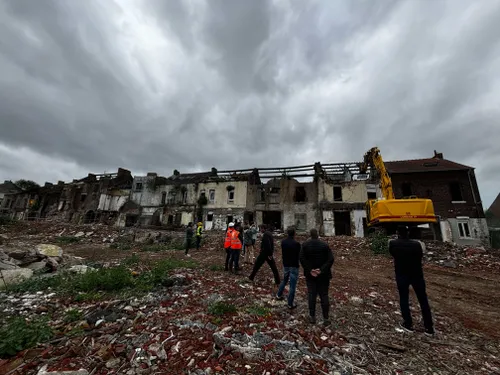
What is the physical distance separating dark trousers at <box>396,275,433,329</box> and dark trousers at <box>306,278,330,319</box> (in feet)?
4.32

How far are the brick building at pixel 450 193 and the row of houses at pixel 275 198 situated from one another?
62mm

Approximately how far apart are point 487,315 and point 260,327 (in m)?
5.58

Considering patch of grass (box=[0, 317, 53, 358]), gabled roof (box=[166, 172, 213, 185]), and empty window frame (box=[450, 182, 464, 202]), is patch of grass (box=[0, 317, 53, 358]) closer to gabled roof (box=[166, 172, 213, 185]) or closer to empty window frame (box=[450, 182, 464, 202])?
gabled roof (box=[166, 172, 213, 185])

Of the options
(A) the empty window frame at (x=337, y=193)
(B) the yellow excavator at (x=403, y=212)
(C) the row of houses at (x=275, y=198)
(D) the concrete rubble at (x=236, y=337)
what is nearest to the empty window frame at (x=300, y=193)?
(C) the row of houses at (x=275, y=198)

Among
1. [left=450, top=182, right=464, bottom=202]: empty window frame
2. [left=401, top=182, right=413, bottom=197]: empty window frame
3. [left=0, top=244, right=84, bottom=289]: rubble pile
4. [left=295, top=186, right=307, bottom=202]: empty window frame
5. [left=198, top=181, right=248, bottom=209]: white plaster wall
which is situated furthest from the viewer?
[left=198, top=181, right=248, bottom=209]: white plaster wall

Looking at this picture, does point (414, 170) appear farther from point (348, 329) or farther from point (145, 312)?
point (145, 312)

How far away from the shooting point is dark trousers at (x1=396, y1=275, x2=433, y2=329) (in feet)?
12.7

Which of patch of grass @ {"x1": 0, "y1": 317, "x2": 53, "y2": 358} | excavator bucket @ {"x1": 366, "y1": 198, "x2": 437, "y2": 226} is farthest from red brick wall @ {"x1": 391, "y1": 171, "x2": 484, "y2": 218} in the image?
patch of grass @ {"x1": 0, "y1": 317, "x2": 53, "y2": 358}

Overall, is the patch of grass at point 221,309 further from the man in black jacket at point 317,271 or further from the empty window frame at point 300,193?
the empty window frame at point 300,193

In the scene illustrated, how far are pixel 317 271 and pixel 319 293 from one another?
453mm

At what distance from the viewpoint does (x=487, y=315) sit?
Answer: 5172mm

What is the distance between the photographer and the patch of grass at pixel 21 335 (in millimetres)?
2755

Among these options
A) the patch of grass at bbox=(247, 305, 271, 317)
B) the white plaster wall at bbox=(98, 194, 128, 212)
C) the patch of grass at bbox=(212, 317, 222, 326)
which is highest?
the white plaster wall at bbox=(98, 194, 128, 212)

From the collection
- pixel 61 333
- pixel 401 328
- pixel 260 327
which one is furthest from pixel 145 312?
pixel 401 328
